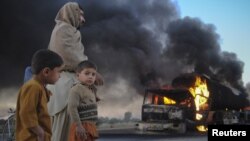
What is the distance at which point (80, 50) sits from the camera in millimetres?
4410

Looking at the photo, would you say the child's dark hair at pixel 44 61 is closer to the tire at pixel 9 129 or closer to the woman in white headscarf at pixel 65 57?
the woman in white headscarf at pixel 65 57

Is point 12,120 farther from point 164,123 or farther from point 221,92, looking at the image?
point 221,92

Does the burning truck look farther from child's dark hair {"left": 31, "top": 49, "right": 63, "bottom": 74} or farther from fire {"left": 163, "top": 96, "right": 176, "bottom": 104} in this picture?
child's dark hair {"left": 31, "top": 49, "right": 63, "bottom": 74}

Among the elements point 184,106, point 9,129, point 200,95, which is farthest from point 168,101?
point 9,129

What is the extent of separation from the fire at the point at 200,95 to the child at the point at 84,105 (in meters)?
13.8

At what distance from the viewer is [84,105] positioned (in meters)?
3.71

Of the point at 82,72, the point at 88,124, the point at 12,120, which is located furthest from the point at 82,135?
the point at 12,120

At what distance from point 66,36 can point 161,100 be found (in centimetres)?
1304

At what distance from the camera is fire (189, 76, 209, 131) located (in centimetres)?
1743

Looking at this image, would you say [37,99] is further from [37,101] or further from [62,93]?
[62,93]

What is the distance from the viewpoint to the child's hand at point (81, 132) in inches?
140

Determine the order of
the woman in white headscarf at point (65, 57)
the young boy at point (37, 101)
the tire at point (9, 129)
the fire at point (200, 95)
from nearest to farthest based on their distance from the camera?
1. the young boy at point (37, 101)
2. the woman in white headscarf at point (65, 57)
3. the tire at point (9, 129)
4. the fire at point (200, 95)

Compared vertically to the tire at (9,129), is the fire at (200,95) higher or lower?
higher

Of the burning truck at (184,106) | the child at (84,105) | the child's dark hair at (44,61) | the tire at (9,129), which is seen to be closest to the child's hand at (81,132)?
the child at (84,105)
